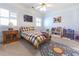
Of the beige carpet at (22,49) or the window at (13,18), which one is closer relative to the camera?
the beige carpet at (22,49)

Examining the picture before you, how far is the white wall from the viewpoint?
1988mm

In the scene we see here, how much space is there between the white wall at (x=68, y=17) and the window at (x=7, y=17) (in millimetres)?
1086

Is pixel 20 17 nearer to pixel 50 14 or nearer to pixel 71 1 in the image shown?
pixel 50 14

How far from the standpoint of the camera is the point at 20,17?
2.49 metres

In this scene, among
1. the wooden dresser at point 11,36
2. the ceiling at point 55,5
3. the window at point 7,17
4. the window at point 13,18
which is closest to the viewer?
the ceiling at point 55,5

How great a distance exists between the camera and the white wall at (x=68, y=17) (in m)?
1.99

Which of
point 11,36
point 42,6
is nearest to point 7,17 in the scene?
point 11,36

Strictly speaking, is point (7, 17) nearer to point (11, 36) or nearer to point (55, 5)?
point (11, 36)

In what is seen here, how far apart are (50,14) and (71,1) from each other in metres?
0.62

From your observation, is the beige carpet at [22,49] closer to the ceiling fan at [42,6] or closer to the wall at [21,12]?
the wall at [21,12]

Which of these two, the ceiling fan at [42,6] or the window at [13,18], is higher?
the ceiling fan at [42,6]

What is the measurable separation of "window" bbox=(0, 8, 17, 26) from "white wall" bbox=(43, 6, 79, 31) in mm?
1086

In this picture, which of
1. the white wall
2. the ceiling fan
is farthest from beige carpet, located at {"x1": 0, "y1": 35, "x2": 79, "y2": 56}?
the ceiling fan

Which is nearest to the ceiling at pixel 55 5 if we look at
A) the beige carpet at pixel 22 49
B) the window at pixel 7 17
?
the window at pixel 7 17
